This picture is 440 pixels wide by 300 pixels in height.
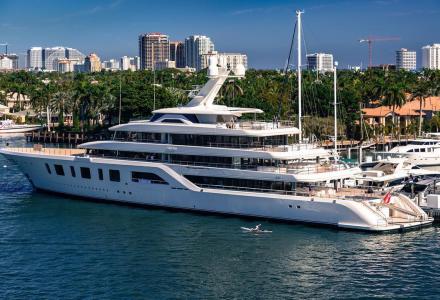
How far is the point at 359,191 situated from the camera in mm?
38625

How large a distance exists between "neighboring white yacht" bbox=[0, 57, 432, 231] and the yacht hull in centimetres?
5

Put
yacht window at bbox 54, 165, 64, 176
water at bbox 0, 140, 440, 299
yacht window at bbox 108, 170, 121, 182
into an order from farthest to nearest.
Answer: yacht window at bbox 54, 165, 64, 176 → yacht window at bbox 108, 170, 121, 182 → water at bbox 0, 140, 440, 299

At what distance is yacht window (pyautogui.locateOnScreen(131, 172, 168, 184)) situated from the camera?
41188mm

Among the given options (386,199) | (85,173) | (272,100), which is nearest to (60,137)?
(272,100)

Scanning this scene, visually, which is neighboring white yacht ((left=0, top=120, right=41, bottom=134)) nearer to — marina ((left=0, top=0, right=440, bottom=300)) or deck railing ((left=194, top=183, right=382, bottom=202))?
marina ((left=0, top=0, right=440, bottom=300))

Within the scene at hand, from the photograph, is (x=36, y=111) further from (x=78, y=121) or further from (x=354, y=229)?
(x=354, y=229)

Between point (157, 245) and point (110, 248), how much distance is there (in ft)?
6.70

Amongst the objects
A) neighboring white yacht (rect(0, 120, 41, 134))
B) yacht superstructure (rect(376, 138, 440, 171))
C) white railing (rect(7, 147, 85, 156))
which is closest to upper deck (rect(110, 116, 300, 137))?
white railing (rect(7, 147, 85, 156))

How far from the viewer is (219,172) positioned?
39.5 metres

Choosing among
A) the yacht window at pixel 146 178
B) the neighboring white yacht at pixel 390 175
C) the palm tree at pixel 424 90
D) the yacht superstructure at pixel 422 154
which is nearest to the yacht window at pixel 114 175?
the yacht window at pixel 146 178

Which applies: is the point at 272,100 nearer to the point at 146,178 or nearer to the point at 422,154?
the point at 422,154

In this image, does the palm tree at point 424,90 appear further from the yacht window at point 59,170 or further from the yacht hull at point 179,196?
the yacht window at point 59,170

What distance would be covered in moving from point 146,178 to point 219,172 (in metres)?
4.51

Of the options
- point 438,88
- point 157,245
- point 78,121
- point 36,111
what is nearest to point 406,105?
point 438,88
